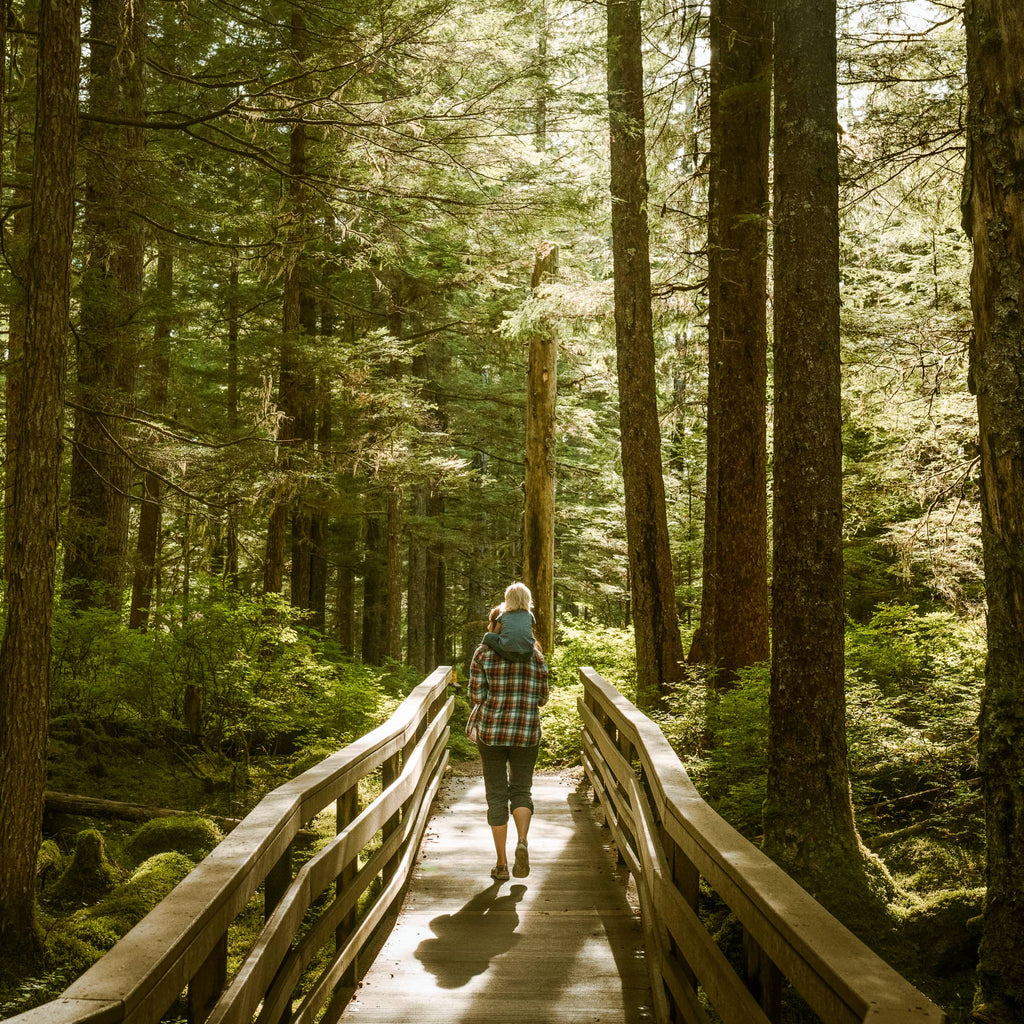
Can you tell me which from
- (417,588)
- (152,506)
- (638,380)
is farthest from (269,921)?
(417,588)

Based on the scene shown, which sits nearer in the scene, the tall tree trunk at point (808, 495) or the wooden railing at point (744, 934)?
the wooden railing at point (744, 934)

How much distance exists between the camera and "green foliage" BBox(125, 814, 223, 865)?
746 centimetres

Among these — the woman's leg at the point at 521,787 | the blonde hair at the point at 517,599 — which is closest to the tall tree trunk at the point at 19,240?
the blonde hair at the point at 517,599

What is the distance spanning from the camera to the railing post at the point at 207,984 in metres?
2.41

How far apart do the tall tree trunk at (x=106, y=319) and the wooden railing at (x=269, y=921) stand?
17.0 ft

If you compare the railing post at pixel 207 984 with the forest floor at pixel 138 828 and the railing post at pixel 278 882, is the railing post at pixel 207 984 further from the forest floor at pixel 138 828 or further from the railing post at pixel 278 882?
the forest floor at pixel 138 828

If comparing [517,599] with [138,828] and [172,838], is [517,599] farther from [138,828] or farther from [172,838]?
[138,828]

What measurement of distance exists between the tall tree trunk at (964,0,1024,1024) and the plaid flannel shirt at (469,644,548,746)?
11.0 ft

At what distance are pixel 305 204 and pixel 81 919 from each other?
313 inches

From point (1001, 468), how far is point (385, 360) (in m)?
12.9

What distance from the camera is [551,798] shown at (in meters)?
9.95

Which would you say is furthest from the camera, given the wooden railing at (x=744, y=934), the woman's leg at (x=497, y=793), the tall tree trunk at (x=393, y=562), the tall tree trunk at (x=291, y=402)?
the tall tree trunk at (x=393, y=562)

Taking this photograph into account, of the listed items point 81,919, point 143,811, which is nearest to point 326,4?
point 143,811

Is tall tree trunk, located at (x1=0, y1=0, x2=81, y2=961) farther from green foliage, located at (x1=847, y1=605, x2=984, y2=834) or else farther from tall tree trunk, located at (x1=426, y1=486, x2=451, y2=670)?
tall tree trunk, located at (x1=426, y1=486, x2=451, y2=670)
